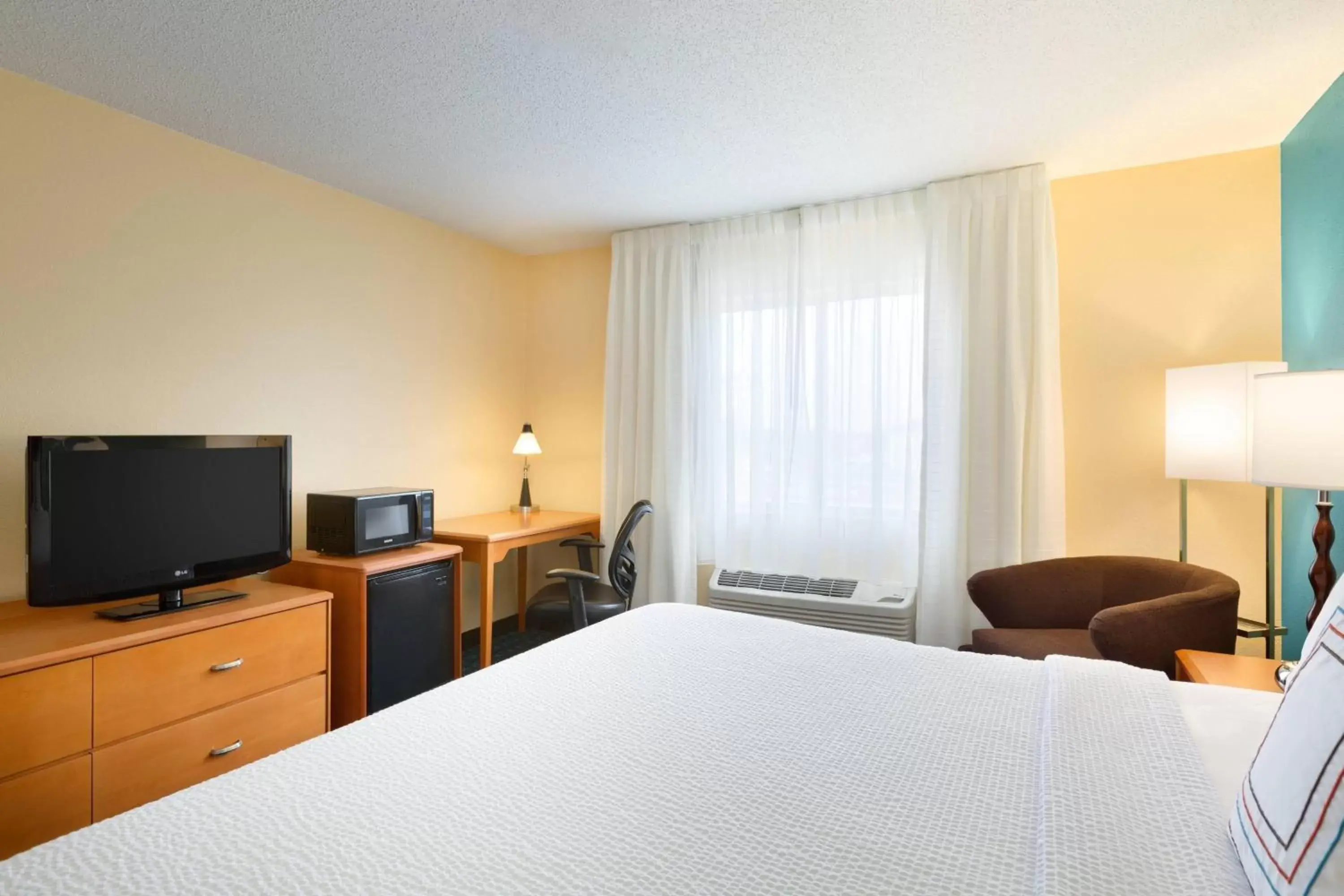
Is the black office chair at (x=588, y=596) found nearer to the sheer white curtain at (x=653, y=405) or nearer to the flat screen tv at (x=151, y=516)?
the sheer white curtain at (x=653, y=405)

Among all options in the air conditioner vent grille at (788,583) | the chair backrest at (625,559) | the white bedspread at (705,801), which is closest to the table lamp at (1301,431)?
the white bedspread at (705,801)

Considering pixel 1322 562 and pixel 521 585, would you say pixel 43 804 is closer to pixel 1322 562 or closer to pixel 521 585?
pixel 521 585

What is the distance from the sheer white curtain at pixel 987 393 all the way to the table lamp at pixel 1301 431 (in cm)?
116

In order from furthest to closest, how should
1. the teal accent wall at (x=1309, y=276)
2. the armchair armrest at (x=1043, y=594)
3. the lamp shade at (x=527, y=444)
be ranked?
the lamp shade at (x=527, y=444) < the armchair armrest at (x=1043, y=594) < the teal accent wall at (x=1309, y=276)

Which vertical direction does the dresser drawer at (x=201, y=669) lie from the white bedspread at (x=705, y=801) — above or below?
below

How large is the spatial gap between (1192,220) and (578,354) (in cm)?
340

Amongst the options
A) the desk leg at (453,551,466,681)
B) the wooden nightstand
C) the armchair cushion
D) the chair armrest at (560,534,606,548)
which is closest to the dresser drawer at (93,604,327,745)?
the desk leg at (453,551,466,681)

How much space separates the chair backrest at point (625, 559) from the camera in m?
3.24

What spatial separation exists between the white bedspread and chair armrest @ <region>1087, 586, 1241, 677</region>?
0.68 metres

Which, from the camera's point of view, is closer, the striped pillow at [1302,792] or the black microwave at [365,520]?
the striped pillow at [1302,792]

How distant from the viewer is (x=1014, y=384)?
10.00 ft

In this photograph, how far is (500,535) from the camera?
3.42 meters

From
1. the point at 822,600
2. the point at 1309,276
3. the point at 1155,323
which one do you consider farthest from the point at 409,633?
the point at 1309,276

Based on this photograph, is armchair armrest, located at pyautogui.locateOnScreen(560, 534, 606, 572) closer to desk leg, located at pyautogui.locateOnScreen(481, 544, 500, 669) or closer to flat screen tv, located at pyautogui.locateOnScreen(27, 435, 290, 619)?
desk leg, located at pyautogui.locateOnScreen(481, 544, 500, 669)
